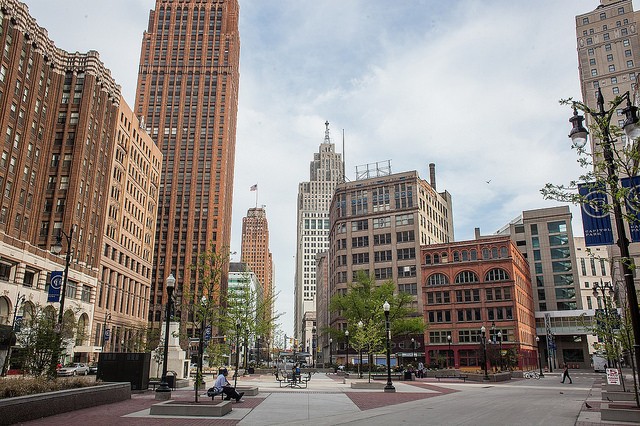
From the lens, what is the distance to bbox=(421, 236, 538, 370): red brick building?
8131cm

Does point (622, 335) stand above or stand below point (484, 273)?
below

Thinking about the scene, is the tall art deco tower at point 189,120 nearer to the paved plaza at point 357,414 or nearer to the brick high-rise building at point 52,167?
the brick high-rise building at point 52,167

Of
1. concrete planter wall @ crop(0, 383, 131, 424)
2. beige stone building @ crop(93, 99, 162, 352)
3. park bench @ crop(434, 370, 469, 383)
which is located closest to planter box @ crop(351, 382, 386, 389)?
concrete planter wall @ crop(0, 383, 131, 424)

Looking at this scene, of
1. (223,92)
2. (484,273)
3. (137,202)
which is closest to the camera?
(484,273)

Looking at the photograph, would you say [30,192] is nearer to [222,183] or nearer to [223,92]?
[222,183]

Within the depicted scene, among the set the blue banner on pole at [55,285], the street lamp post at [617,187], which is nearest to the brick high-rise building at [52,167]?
the blue banner on pole at [55,285]

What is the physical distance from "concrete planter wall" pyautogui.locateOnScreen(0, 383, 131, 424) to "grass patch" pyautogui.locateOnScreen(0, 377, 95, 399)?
0.53 meters

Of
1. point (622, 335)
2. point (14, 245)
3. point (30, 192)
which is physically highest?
point (30, 192)

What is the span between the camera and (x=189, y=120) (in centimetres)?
13300

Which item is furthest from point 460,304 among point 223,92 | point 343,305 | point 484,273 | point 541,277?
point 223,92

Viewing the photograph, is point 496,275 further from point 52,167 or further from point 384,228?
point 52,167

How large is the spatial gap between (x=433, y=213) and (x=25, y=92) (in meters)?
77.8

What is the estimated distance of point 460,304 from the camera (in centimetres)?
8519

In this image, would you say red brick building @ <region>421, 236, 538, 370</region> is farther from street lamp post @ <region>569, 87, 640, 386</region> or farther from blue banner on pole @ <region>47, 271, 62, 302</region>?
street lamp post @ <region>569, 87, 640, 386</region>
